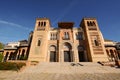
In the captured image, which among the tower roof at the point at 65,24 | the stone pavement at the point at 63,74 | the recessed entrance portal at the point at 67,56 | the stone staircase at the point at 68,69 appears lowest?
the stone pavement at the point at 63,74

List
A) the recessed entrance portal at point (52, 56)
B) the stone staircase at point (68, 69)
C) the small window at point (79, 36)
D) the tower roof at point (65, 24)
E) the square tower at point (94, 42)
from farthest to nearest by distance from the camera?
the tower roof at point (65, 24) < the small window at point (79, 36) < the recessed entrance portal at point (52, 56) < the square tower at point (94, 42) < the stone staircase at point (68, 69)

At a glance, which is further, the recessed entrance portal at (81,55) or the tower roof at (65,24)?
the tower roof at (65,24)

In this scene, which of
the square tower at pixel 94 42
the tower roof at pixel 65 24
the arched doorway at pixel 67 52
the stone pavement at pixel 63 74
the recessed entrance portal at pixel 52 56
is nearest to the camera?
the stone pavement at pixel 63 74

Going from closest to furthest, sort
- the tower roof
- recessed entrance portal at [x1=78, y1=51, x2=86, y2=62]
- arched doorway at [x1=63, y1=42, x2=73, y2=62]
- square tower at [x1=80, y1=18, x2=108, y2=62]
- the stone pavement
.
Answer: the stone pavement → square tower at [x1=80, y1=18, x2=108, y2=62] → arched doorway at [x1=63, y1=42, x2=73, y2=62] → recessed entrance portal at [x1=78, y1=51, x2=86, y2=62] → the tower roof

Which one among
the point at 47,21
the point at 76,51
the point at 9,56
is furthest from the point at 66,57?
the point at 9,56

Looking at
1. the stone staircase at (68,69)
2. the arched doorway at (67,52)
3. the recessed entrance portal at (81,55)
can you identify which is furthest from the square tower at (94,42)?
the stone staircase at (68,69)

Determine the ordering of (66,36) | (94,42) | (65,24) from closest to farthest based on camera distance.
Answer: (94,42), (66,36), (65,24)

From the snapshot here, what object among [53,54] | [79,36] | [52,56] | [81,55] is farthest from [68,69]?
[79,36]

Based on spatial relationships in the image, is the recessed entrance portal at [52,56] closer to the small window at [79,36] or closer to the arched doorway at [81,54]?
the arched doorway at [81,54]

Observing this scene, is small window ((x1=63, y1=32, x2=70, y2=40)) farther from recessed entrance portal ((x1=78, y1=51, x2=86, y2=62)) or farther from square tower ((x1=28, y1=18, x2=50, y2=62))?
square tower ((x1=28, y1=18, x2=50, y2=62))

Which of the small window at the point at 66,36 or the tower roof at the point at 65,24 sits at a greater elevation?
the tower roof at the point at 65,24

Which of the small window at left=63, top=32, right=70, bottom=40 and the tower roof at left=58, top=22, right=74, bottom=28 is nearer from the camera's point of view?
the small window at left=63, top=32, right=70, bottom=40

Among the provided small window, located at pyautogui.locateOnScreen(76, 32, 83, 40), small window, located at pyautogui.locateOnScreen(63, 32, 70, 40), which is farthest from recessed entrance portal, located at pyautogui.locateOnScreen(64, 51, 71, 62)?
small window, located at pyautogui.locateOnScreen(76, 32, 83, 40)

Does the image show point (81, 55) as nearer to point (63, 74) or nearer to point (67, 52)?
point (67, 52)
